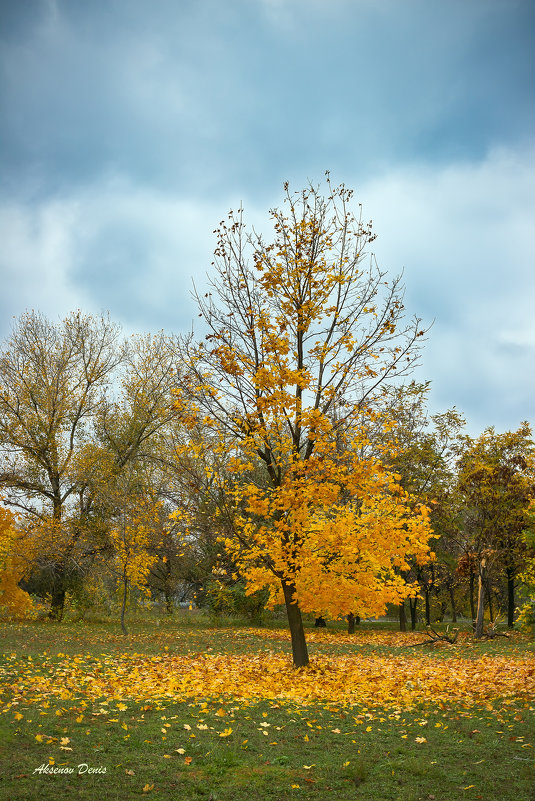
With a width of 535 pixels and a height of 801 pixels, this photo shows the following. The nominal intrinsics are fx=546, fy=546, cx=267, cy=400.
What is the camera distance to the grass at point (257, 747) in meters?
4.50

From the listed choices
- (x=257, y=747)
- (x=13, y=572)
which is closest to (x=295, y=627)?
(x=257, y=747)

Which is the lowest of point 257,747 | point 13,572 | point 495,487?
point 257,747

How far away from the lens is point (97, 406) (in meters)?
26.0

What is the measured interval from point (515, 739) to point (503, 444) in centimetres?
1417

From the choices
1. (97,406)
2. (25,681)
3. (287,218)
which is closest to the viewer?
(25,681)

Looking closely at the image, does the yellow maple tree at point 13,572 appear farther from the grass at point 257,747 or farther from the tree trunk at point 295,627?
the tree trunk at point 295,627

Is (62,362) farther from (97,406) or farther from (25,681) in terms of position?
(25,681)

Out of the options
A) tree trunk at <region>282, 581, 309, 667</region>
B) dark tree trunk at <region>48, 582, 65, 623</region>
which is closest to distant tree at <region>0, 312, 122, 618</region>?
dark tree trunk at <region>48, 582, 65, 623</region>

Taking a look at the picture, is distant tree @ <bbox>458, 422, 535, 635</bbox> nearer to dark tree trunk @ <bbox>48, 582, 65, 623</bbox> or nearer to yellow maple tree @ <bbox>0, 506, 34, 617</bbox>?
yellow maple tree @ <bbox>0, 506, 34, 617</bbox>

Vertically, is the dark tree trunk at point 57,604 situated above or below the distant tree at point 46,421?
below

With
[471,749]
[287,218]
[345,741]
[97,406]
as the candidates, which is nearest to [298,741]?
[345,741]

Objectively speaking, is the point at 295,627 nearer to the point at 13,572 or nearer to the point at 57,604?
the point at 13,572

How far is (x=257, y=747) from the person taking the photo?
18.3ft

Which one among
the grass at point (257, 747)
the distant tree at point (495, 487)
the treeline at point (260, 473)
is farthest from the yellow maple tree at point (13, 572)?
the distant tree at point (495, 487)
